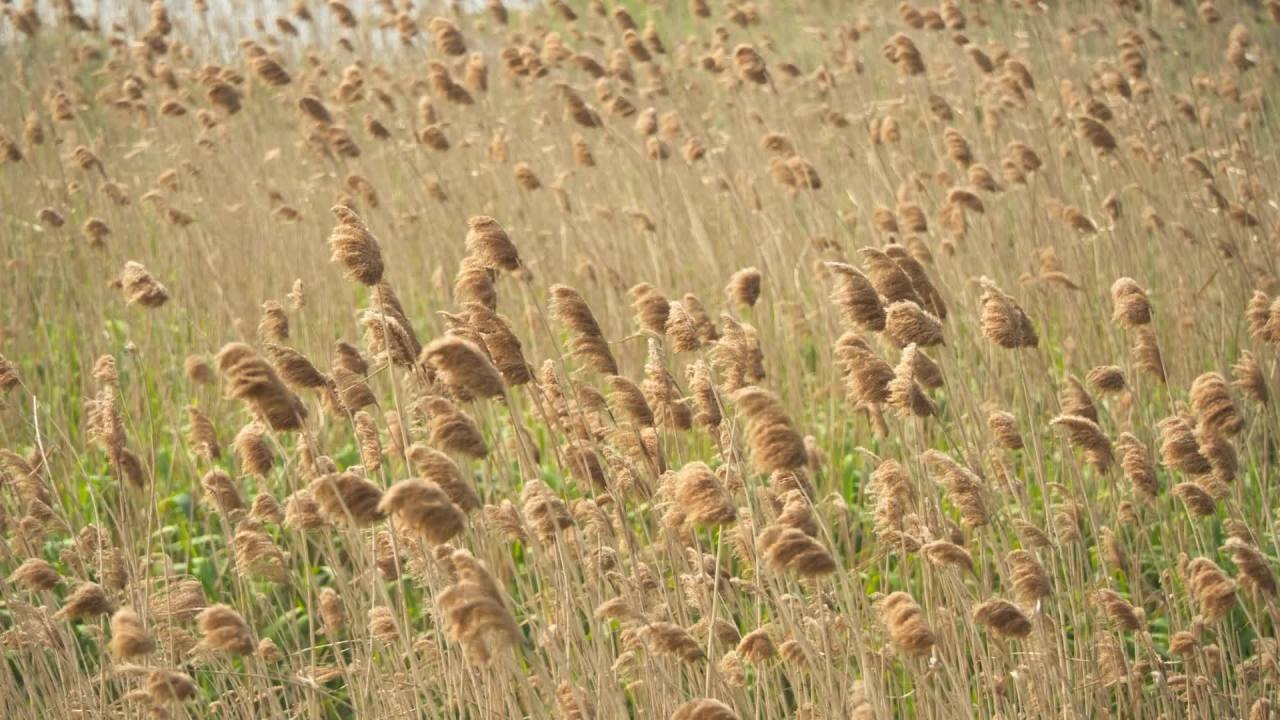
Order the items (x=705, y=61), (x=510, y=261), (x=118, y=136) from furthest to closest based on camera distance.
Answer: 1. (x=118, y=136)
2. (x=705, y=61)
3. (x=510, y=261)

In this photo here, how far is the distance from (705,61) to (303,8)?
2.60 meters

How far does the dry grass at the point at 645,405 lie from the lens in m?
2.42

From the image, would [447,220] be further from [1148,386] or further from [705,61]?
[1148,386]

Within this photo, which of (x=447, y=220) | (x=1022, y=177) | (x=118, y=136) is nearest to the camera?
(x=1022, y=177)

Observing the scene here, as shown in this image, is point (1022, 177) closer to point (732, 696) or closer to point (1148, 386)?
point (1148, 386)

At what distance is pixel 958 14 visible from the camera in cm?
559

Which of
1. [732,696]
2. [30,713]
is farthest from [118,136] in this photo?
[732,696]

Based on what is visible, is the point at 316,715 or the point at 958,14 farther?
the point at 958,14

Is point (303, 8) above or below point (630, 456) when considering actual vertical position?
above

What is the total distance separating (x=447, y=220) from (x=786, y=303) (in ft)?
7.89

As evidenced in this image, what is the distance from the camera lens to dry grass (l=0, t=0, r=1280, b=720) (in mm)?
2420

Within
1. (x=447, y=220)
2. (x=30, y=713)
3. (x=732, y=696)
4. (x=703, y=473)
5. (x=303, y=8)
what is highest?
(x=303, y=8)

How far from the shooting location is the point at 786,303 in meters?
5.04

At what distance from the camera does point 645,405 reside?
261cm
